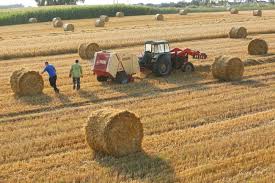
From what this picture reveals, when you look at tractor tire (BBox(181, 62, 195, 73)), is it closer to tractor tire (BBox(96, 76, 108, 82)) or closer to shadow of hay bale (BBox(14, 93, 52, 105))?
tractor tire (BBox(96, 76, 108, 82))

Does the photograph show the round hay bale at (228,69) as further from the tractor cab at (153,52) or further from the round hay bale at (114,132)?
the round hay bale at (114,132)

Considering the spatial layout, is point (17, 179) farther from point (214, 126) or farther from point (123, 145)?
point (214, 126)

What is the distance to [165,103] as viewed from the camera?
17.2 meters

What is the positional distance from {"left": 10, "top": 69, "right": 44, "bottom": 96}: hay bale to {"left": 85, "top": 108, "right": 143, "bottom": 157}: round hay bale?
6975mm

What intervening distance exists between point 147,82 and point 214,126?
6750 millimetres

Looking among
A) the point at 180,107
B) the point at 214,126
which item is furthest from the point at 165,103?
the point at 214,126

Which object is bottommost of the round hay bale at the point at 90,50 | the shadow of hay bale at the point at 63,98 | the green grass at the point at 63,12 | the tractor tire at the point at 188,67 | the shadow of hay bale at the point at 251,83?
the shadow of hay bale at the point at 63,98

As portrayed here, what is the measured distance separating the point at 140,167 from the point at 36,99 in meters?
7.78

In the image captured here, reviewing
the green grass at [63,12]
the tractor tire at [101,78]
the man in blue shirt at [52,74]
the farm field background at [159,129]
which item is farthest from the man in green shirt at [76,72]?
the green grass at [63,12]

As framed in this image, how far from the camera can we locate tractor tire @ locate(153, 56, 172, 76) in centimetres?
2125

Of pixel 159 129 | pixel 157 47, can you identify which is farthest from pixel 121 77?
pixel 159 129

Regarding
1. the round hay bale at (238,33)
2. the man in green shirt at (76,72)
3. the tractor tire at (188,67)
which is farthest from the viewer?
the round hay bale at (238,33)

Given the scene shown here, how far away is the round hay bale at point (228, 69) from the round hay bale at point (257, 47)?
6.21 meters

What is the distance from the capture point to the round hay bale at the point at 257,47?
87.4ft
